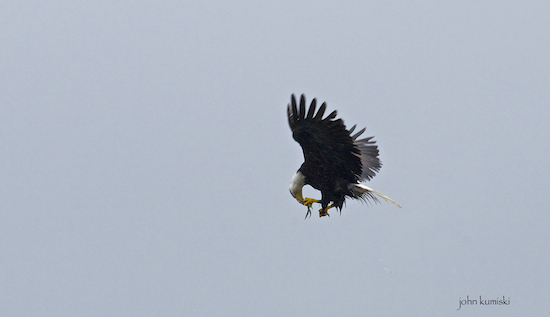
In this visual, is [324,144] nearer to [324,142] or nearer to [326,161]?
[324,142]

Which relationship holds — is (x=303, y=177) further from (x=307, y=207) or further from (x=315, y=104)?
(x=315, y=104)

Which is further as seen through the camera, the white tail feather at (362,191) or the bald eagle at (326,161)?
the white tail feather at (362,191)

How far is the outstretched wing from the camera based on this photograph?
12383mm

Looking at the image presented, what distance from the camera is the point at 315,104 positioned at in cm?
1224

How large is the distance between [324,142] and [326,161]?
637 mm

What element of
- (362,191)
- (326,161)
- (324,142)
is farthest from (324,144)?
(362,191)

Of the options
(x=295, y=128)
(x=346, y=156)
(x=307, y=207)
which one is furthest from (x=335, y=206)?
(x=295, y=128)

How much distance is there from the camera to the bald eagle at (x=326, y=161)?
12453mm

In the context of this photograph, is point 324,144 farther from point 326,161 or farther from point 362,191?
point 362,191

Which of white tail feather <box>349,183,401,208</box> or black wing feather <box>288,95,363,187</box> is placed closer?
black wing feather <box>288,95,363,187</box>

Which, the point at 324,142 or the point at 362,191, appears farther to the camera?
the point at 362,191

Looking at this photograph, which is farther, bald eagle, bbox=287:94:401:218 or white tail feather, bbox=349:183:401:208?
white tail feather, bbox=349:183:401:208

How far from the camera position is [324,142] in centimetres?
1293

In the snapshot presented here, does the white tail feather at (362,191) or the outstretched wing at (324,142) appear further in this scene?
the white tail feather at (362,191)
